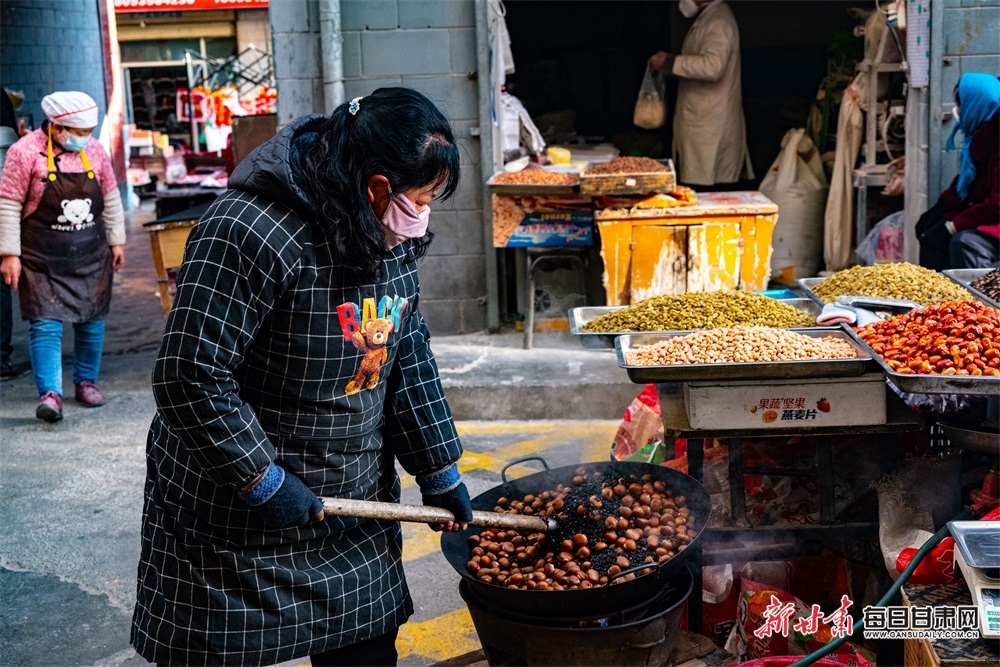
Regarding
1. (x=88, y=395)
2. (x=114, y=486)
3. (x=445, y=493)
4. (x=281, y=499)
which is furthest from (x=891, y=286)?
(x=88, y=395)

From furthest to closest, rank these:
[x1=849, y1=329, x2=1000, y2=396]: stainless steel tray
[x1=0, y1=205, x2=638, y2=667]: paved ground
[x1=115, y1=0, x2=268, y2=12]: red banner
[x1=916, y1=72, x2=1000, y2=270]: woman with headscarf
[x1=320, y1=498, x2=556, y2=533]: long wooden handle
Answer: [x1=115, y1=0, x2=268, y2=12]: red banner
[x1=916, y1=72, x2=1000, y2=270]: woman with headscarf
[x1=0, y1=205, x2=638, y2=667]: paved ground
[x1=849, y1=329, x2=1000, y2=396]: stainless steel tray
[x1=320, y1=498, x2=556, y2=533]: long wooden handle

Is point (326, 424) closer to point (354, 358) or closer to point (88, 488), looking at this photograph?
point (354, 358)

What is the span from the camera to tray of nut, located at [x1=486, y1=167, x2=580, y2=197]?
6.89 metres

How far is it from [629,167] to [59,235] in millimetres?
3635

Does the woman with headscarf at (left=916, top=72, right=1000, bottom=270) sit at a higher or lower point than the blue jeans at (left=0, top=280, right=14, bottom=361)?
higher

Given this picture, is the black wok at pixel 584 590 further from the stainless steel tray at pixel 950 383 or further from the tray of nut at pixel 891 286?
the tray of nut at pixel 891 286

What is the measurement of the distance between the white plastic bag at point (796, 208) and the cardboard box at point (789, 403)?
17.3 ft

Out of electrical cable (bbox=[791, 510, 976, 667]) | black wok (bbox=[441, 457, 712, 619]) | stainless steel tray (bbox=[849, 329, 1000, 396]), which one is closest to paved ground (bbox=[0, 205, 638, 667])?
black wok (bbox=[441, 457, 712, 619])

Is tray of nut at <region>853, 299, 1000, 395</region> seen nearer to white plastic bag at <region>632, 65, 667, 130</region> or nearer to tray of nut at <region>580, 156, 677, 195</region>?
tray of nut at <region>580, 156, 677, 195</region>

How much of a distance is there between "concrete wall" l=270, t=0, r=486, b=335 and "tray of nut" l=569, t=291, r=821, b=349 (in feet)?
8.80

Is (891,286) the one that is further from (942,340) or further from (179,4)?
(179,4)

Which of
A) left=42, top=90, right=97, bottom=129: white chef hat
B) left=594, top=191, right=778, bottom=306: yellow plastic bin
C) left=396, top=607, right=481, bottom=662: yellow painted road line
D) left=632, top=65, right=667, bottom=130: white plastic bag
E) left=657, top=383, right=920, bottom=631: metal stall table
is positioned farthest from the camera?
left=632, top=65, right=667, bottom=130: white plastic bag

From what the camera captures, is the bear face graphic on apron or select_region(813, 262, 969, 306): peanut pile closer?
select_region(813, 262, 969, 306): peanut pile

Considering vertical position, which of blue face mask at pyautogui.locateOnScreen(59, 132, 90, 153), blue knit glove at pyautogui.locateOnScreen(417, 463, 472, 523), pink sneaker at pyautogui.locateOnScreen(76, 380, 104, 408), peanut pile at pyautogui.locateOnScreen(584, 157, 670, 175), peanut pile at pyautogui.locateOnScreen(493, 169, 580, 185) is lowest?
pink sneaker at pyautogui.locateOnScreen(76, 380, 104, 408)
